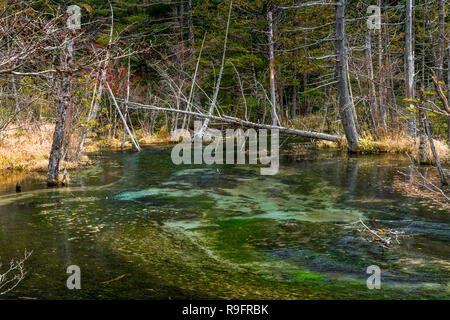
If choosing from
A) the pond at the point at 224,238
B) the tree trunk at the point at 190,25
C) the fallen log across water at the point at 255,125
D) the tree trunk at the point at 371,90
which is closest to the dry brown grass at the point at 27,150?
the pond at the point at 224,238

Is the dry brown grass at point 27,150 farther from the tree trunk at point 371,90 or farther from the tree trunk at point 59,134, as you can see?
the tree trunk at point 371,90

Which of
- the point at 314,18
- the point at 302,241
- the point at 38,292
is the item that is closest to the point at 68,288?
the point at 38,292

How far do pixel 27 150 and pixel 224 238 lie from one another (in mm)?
10599

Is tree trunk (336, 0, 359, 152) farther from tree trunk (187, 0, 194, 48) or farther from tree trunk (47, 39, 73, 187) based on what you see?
tree trunk (187, 0, 194, 48)

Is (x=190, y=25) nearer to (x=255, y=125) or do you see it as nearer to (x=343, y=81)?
(x=343, y=81)

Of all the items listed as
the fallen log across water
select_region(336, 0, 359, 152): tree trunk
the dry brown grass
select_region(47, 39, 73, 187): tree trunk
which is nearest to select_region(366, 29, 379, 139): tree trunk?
select_region(336, 0, 359, 152): tree trunk

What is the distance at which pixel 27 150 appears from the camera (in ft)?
48.7

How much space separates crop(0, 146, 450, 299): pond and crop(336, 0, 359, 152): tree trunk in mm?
4741

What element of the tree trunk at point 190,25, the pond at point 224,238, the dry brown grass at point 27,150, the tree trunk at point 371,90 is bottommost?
the pond at point 224,238

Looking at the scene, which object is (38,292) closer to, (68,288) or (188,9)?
(68,288)

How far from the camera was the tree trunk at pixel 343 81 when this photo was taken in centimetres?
1573

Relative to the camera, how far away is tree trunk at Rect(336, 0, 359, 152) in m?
15.7

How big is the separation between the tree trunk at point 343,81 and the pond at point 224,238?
4.74 meters
